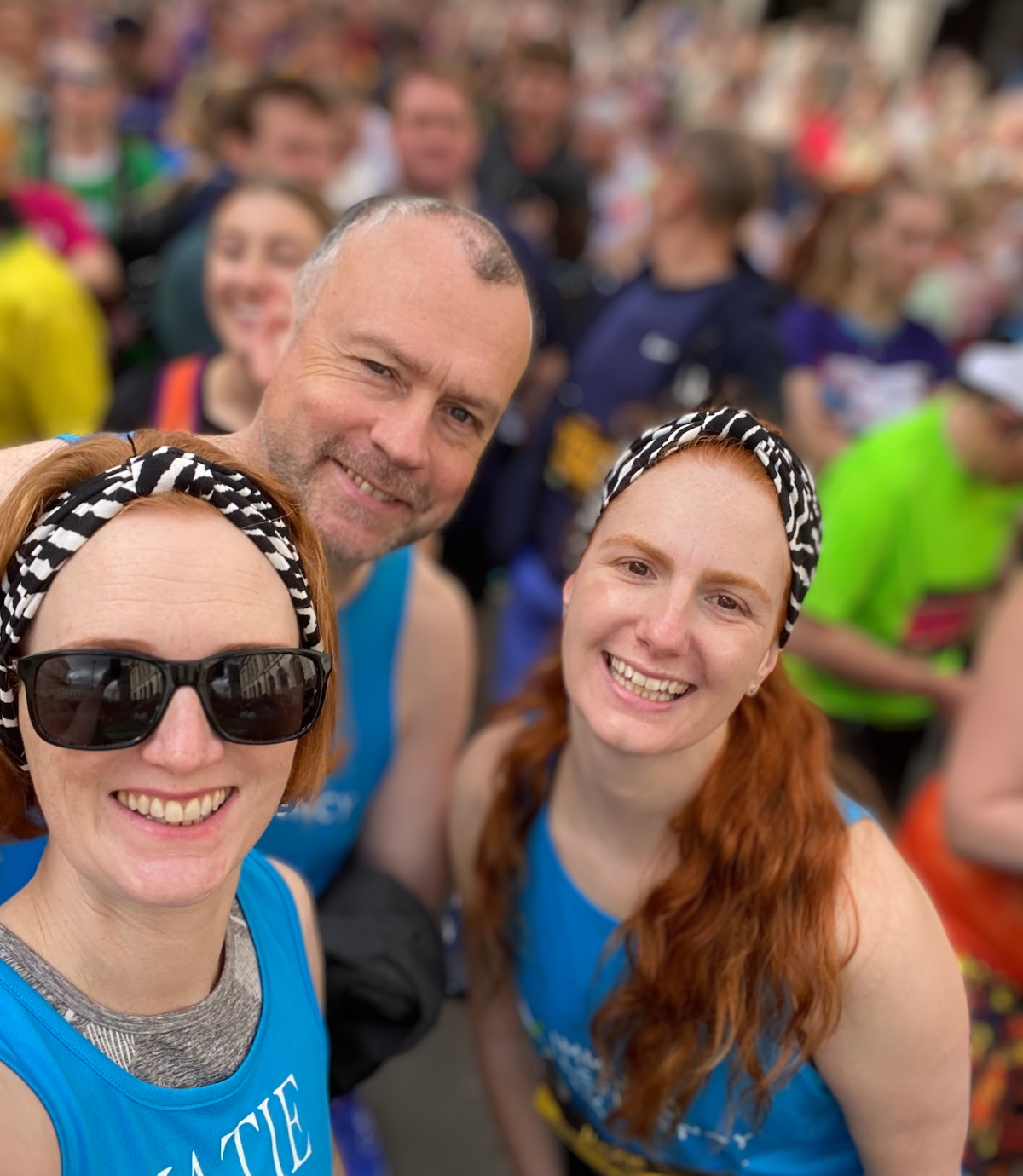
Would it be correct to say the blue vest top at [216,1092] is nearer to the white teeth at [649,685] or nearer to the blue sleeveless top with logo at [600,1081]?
the blue sleeveless top with logo at [600,1081]

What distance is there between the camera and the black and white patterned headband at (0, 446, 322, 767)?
3.55 ft

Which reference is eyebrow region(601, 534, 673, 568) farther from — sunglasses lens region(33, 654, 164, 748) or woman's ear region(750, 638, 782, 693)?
sunglasses lens region(33, 654, 164, 748)

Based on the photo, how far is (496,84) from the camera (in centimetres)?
955

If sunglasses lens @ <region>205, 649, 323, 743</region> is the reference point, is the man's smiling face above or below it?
above

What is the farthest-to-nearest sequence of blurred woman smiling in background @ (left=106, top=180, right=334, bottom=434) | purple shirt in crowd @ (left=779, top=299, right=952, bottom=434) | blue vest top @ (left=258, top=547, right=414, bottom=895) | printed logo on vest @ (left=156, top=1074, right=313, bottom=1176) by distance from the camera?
purple shirt in crowd @ (left=779, top=299, right=952, bottom=434)
blurred woman smiling in background @ (left=106, top=180, right=334, bottom=434)
blue vest top @ (left=258, top=547, right=414, bottom=895)
printed logo on vest @ (left=156, top=1074, right=313, bottom=1176)

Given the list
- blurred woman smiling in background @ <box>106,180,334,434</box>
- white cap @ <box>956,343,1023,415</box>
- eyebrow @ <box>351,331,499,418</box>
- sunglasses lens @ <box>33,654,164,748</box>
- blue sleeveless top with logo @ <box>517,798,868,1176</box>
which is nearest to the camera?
sunglasses lens @ <box>33,654,164,748</box>

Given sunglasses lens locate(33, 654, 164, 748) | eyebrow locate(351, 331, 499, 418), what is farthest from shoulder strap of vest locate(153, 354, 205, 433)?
sunglasses lens locate(33, 654, 164, 748)

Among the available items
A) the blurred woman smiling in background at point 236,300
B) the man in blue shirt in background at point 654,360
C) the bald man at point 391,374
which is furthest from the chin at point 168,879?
the man in blue shirt in background at point 654,360

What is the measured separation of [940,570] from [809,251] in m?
1.96

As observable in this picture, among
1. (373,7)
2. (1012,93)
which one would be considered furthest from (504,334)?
(373,7)

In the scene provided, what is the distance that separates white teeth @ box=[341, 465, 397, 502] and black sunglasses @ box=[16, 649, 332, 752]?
17.1 inches

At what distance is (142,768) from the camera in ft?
3.60

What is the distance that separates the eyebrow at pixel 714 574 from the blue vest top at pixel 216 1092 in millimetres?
671

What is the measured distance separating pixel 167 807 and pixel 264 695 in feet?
0.48
